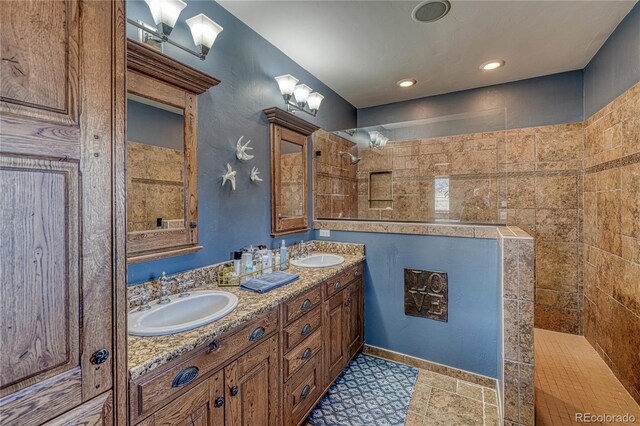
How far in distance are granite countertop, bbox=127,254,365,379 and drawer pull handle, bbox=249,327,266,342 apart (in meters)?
0.08

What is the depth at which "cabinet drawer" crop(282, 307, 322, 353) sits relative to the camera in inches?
64.2

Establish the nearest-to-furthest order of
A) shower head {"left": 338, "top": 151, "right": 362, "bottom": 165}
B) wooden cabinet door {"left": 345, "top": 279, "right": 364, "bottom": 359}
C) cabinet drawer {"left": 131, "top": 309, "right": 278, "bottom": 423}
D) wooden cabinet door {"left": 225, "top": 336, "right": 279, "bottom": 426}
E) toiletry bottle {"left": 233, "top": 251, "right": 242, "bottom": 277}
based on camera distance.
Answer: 1. cabinet drawer {"left": 131, "top": 309, "right": 278, "bottom": 423}
2. wooden cabinet door {"left": 225, "top": 336, "right": 279, "bottom": 426}
3. toiletry bottle {"left": 233, "top": 251, "right": 242, "bottom": 277}
4. wooden cabinet door {"left": 345, "top": 279, "right": 364, "bottom": 359}
5. shower head {"left": 338, "top": 151, "right": 362, "bottom": 165}

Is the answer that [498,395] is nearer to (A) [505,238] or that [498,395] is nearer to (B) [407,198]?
(A) [505,238]

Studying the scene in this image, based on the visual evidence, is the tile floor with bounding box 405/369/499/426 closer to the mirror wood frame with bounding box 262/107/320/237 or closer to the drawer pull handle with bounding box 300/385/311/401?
the drawer pull handle with bounding box 300/385/311/401

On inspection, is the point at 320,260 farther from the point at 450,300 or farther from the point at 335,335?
the point at 450,300

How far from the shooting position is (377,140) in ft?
11.8

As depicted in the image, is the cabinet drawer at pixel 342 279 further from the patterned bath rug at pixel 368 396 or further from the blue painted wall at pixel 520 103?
Answer: the blue painted wall at pixel 520 103

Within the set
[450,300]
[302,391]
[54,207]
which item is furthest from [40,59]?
[450,300]

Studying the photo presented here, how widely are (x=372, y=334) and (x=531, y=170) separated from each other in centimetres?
244

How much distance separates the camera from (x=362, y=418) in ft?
6.19

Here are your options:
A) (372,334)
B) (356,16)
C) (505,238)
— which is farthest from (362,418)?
(356,16)

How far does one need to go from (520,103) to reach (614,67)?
883 millimetres

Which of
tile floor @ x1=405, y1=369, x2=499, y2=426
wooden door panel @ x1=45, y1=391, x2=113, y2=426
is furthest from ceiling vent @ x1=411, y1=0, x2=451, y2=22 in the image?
tile floor @ x1=405, y1=369, x2=499, y2=426

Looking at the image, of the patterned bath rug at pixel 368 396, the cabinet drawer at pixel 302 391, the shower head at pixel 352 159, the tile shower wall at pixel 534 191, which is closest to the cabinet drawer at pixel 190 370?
the cabinet drawer at pixel 302 391
